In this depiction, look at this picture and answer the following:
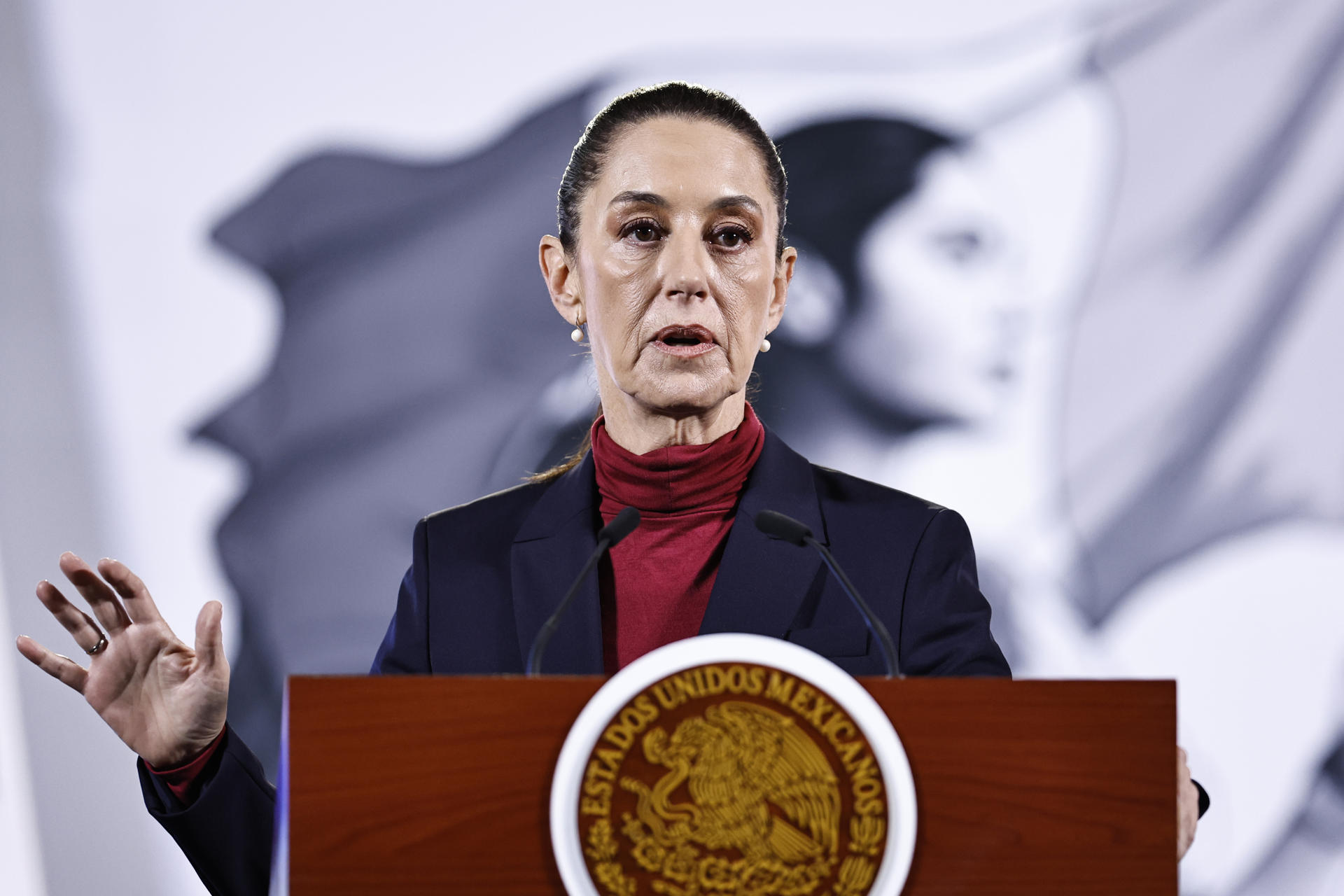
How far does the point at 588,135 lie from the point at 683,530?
0.53 metres

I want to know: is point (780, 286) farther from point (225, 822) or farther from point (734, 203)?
point (225, 822)

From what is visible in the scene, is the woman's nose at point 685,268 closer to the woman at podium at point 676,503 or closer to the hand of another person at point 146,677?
the woman at podium at point 676,503

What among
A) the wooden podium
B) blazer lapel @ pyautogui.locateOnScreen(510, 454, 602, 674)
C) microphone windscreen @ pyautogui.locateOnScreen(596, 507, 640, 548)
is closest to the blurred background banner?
blazer lapel @ pyautogui.locateOnScreen(510, 454, 602, 674)

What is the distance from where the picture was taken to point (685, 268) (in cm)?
144

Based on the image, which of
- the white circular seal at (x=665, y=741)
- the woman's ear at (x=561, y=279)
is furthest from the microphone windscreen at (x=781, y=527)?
the woman's ear at (x=561, y=279)

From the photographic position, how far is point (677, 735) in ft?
2.61

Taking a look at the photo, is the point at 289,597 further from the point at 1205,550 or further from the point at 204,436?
the point at 1205,550

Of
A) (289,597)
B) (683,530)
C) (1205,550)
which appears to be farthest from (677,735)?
(1205,550)

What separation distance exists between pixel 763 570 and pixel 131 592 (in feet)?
2.10

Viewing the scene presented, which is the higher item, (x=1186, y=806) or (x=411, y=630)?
(x=411, y=630)

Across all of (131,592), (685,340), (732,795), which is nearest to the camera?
(732,795)

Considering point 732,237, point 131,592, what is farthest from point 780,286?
point 131,592

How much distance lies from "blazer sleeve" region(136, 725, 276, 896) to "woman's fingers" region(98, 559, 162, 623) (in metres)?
0.14

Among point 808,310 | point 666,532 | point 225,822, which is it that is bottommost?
point 225,822
